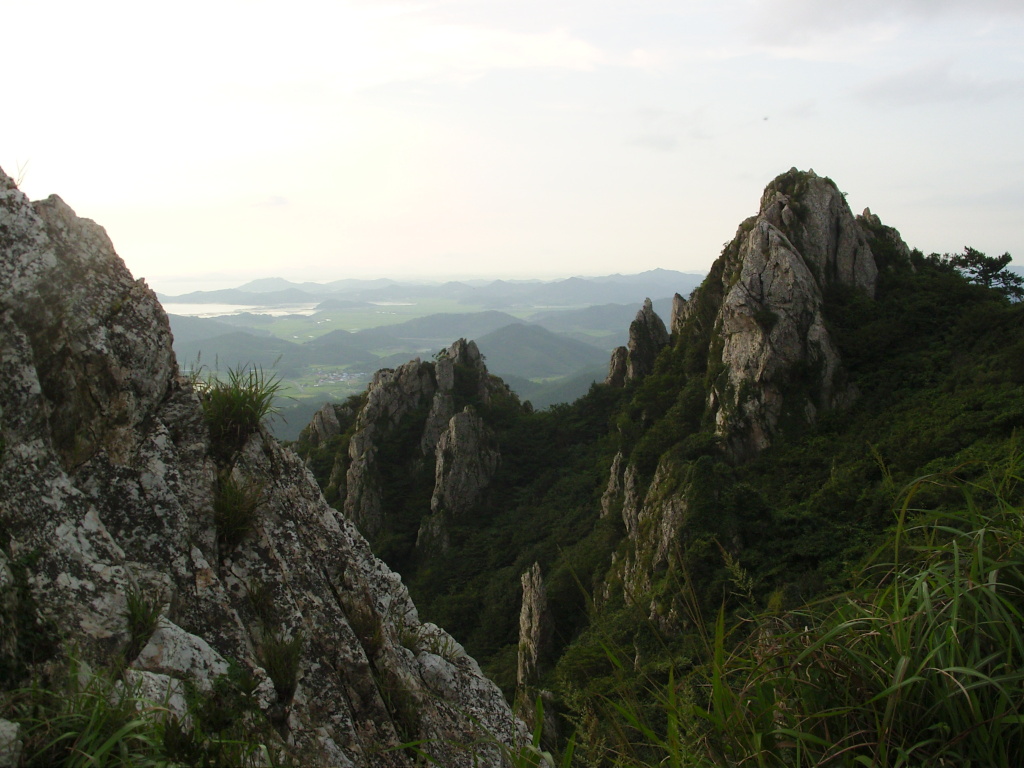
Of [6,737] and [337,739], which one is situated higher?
[6,737]

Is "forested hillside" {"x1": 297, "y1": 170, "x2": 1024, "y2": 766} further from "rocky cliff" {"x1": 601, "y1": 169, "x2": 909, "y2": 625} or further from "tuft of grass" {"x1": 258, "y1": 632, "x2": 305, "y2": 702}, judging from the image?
"tuft of grass" {"x1": 258, "y1": 632, "x2": 305, "y2": 702}

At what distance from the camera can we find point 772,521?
1880 centimetres

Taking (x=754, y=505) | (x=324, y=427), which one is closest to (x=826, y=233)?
(x=754, y=505)

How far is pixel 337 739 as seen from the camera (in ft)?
13.1

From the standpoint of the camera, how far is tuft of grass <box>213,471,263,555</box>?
4.59 metres

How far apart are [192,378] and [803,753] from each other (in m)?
5.05

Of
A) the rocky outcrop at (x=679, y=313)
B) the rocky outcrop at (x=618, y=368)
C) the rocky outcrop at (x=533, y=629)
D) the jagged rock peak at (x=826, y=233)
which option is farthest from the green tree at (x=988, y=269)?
the rocky outcrop at (x=533, y=629)

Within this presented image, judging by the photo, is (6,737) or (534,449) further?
(534,449)

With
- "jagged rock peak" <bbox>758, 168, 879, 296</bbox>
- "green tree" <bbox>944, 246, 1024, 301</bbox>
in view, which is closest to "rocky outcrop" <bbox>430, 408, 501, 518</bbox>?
"jagged rock peak" <bbox>758, 168, 879, 296</bbox>

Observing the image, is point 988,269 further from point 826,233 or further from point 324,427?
point 324,427

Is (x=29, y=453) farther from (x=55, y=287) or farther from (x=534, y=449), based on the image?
(x=534, y=449)

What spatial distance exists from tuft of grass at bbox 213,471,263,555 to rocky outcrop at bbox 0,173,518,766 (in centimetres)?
2

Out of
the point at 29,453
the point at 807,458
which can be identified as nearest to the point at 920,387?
the point at 807,458

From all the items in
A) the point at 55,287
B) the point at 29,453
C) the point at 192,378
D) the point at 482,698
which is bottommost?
the point at 482,698
